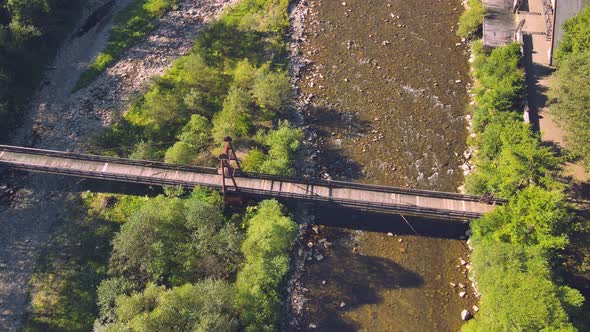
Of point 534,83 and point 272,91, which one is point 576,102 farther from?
point 272,91

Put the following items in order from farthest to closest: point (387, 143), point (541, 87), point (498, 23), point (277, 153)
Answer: point (498, 23)
point (541, 87)
point (387, 143)
point (277, 153)

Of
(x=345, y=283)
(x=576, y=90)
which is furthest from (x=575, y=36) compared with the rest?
(x=345, y=283)

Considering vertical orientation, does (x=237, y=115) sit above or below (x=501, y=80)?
below

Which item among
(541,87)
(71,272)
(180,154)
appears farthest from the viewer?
(541,87)

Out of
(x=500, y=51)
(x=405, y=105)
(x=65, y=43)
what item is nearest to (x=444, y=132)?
(x=405, y=105)

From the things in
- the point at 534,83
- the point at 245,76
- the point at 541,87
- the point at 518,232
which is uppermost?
the point at 534,83

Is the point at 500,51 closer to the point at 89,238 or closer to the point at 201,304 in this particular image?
the point at 201,304
